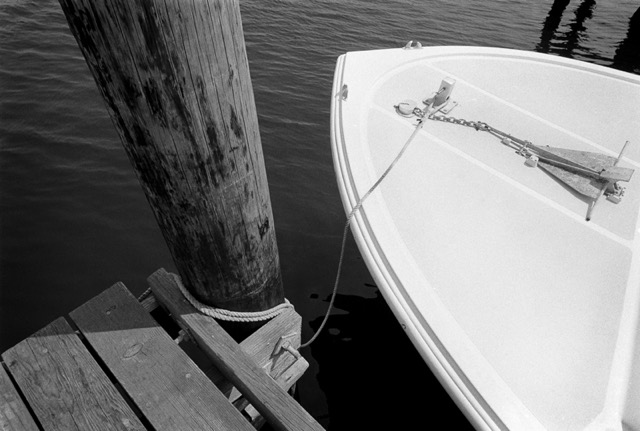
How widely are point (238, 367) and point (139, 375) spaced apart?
1.67 feet

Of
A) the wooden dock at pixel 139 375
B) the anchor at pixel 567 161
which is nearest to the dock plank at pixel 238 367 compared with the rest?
the wooden dock at pixel 139 375

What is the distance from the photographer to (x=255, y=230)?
6.59 ft

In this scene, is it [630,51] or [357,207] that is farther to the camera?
[630,51]

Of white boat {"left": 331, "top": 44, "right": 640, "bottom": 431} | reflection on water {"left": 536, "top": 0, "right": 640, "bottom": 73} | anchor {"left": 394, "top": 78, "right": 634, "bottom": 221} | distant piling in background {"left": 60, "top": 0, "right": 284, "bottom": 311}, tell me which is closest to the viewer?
distant piling in background {"left": 60, "top": 0, "right": 284, "bottom": 311}

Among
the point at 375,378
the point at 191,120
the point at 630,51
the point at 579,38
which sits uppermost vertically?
the point at 191,120

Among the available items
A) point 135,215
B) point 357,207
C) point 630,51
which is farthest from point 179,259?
point 630,51

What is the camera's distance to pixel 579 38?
11930 mm

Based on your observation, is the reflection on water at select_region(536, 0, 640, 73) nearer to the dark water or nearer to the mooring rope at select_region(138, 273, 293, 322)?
the dark water

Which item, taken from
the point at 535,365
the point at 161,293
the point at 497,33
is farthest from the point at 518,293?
the point at 497,33

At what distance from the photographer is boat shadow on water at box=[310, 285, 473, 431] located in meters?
3.04

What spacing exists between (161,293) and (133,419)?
72 centimetres

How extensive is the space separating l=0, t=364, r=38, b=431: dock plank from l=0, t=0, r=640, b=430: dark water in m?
1.65

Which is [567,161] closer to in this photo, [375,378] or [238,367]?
[375,378]

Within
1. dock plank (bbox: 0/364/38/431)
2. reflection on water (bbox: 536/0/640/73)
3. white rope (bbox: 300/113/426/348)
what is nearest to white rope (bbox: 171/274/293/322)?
white rope (bbox: 300/113/426/348)
